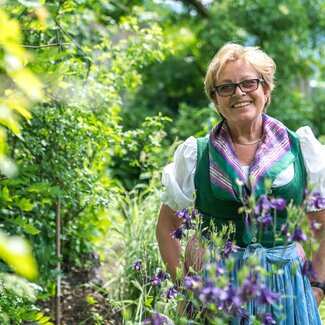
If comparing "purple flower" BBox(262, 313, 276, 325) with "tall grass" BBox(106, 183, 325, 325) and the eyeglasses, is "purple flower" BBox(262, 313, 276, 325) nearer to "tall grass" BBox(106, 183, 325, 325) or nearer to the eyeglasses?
the eyeglasses

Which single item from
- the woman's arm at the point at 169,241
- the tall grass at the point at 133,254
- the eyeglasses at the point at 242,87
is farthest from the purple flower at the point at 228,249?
the tall grass at the point at 133,254

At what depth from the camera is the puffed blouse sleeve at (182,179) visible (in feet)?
7.90

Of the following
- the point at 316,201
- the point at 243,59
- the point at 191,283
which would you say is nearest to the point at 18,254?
the point at 191,283

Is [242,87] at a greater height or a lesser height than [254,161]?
greater

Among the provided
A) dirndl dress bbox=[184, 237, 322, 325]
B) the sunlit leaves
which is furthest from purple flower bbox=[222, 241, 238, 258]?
the sunlit leaves

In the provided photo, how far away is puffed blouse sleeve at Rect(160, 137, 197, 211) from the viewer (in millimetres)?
2408

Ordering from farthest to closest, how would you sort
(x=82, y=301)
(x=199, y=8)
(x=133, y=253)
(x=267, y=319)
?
(x=199, y=8) < (x=133, y=253) < (x=82, y=301) < (x=267, y=319)

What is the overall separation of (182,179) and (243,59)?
521mm

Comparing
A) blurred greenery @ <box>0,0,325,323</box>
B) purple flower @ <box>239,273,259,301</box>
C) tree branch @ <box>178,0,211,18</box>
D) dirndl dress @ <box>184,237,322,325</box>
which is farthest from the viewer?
tree branch @ <box>178,0,211,18</box>

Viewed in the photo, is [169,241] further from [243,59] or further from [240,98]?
[243,59]

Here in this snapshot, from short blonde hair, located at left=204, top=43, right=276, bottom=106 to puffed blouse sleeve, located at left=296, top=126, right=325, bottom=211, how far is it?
0.26 meters

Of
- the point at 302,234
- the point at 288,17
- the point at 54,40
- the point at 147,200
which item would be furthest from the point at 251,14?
the point at 302,234

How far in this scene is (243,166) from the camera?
236 cm

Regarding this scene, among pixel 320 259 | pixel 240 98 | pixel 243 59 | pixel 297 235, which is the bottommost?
pixel 297 235
